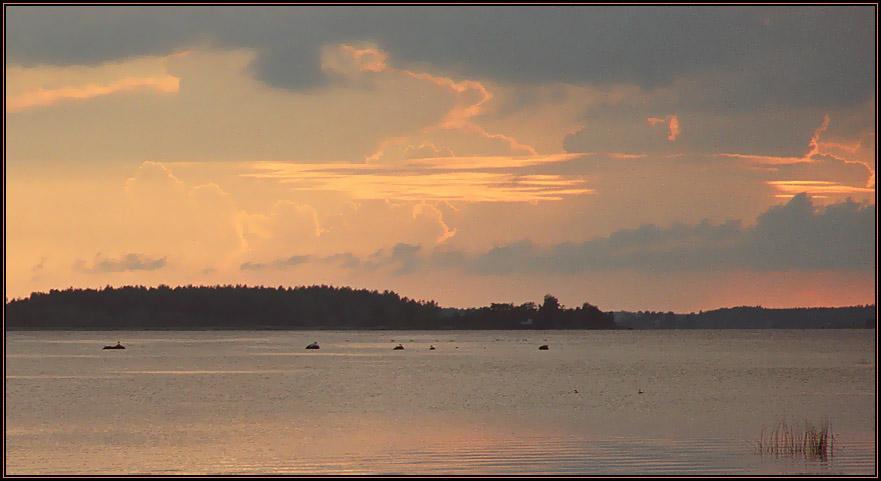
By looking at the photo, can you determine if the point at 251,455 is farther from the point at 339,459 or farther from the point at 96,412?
the point at 96,412

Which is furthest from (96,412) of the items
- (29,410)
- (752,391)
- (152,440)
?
(752,391)

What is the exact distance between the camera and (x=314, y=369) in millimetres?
119125

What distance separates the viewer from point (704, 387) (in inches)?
3383

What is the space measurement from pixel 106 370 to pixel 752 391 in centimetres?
6623

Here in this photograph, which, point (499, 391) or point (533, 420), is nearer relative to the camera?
point (533, 420)

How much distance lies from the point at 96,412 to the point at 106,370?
55449 mm

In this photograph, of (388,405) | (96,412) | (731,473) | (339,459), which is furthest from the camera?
(388,405)

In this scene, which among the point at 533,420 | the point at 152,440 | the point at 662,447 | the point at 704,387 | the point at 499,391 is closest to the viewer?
the point at 662,447

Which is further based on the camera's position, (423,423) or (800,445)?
(423,423)

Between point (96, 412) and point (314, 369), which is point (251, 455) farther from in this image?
point (314, 369)

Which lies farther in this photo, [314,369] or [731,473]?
[314,369]

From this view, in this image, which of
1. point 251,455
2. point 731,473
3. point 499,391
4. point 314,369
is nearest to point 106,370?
point 314,369

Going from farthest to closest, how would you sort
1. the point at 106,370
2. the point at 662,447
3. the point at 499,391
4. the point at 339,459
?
the point at 106,370, the point at 499,391, the point at 662,447, the point at 339,459

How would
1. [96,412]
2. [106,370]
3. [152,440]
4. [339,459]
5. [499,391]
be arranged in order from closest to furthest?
1. [339,459]
2. [152,440]
3. [96,412]
4. [499,391]
5. [106,370]
